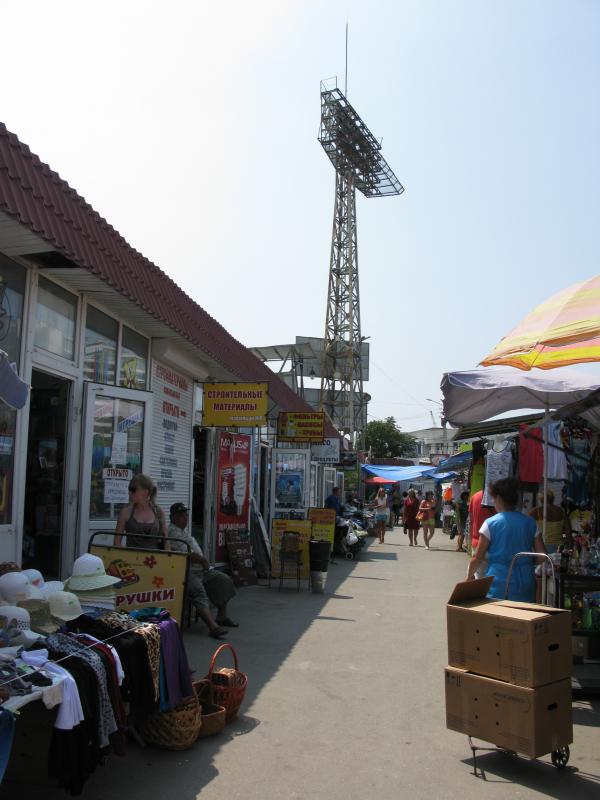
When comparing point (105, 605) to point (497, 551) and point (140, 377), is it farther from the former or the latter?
point (140, 377)

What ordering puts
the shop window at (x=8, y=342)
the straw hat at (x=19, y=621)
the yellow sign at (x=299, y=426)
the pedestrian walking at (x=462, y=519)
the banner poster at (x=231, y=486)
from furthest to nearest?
the pedestrian walking at (x=462, y=519)
the yellow sign at (x=299, y=426)
the banner poster at (x=231, y=486)
the shop window at (x=8, y=342)
the straw hat at (x=19, y=621)

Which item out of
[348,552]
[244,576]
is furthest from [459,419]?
[348,552]

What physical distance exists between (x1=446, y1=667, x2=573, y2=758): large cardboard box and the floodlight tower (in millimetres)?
43143

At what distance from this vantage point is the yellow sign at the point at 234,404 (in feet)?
36.0

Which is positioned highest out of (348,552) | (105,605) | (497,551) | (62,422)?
(62,422)

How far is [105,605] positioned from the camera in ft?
16.3

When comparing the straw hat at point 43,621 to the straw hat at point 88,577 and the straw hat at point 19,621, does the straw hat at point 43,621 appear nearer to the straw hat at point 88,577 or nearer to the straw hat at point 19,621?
the straw hat at point 19,621

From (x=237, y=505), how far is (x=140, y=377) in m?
3.99

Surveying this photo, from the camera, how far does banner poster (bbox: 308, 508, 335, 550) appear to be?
17.0m

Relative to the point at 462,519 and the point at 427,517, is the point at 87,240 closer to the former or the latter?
the point at 462,519

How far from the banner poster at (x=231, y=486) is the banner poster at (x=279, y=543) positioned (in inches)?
28.1

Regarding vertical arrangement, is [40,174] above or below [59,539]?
above

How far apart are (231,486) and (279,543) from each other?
4.39 ft

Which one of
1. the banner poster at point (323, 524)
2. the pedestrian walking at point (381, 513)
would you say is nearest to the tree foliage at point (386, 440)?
the pedestrian walking at point (381, 513)
